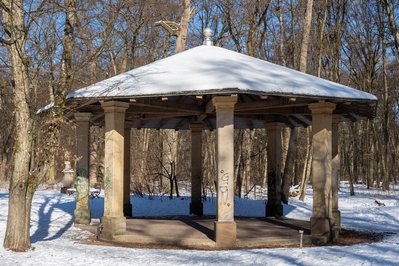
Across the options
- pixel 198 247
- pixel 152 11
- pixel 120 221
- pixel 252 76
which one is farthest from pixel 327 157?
pixel 152 11

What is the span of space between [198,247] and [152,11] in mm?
23245

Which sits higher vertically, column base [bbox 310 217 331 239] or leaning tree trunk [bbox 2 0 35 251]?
leaning tree trunk [bbox 2 0 35 251]

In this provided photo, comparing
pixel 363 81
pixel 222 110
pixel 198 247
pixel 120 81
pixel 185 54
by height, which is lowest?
pixel 198 247

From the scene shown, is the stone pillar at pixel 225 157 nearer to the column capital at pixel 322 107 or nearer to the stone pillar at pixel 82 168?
the column capital at pixel 322 107

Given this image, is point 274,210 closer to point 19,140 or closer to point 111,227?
point 111,227

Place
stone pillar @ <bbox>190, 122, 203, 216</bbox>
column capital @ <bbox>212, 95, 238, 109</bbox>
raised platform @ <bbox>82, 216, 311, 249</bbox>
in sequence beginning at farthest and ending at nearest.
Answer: stone pillar @ <bbox>190, 122, 203, 216</bbox>, raised platform @ <bbox>82, 216, 311, 249</bbox>, column capital @ <bbox>212, 95, 238, 109</bbox>

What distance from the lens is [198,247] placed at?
39.6 ft

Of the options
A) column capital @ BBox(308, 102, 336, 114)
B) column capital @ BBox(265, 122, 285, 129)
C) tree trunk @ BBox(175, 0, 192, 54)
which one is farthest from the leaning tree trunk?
tree trunk @ BBox(175, 0, 192, 54)

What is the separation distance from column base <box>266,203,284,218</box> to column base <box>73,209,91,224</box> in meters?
6.29

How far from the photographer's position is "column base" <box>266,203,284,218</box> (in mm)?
18500

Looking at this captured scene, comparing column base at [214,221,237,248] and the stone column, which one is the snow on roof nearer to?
the stone column

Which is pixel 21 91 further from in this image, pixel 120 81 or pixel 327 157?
pixel 327 157

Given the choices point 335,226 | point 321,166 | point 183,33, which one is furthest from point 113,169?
point 183,33

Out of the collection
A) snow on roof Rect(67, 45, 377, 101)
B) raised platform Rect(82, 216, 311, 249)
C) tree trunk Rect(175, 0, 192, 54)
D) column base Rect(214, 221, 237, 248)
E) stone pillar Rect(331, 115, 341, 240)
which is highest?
tree trunk Rect(175, 0, 192, 54)
